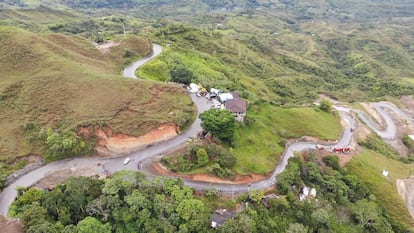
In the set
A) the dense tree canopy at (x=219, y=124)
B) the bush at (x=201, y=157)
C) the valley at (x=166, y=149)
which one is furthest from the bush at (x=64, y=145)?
the dense tree canopy at (x=219, y=124)

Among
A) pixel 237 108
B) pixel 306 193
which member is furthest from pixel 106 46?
pixel 306 193

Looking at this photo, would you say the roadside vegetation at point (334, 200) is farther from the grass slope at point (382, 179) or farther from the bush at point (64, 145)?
the bush at point (64, 145)

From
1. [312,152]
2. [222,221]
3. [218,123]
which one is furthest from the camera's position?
[312,152]

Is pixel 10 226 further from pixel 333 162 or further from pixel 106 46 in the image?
pixel 106 46

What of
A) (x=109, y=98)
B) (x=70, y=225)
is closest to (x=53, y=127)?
(x=109, y=98)

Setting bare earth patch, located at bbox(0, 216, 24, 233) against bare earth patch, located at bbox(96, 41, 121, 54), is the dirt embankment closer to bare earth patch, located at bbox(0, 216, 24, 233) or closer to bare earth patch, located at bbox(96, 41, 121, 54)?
bare earth patch, located at bbox(0, 216, 24, 233)

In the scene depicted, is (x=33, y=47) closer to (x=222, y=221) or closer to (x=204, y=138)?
(x=204, y=138)
